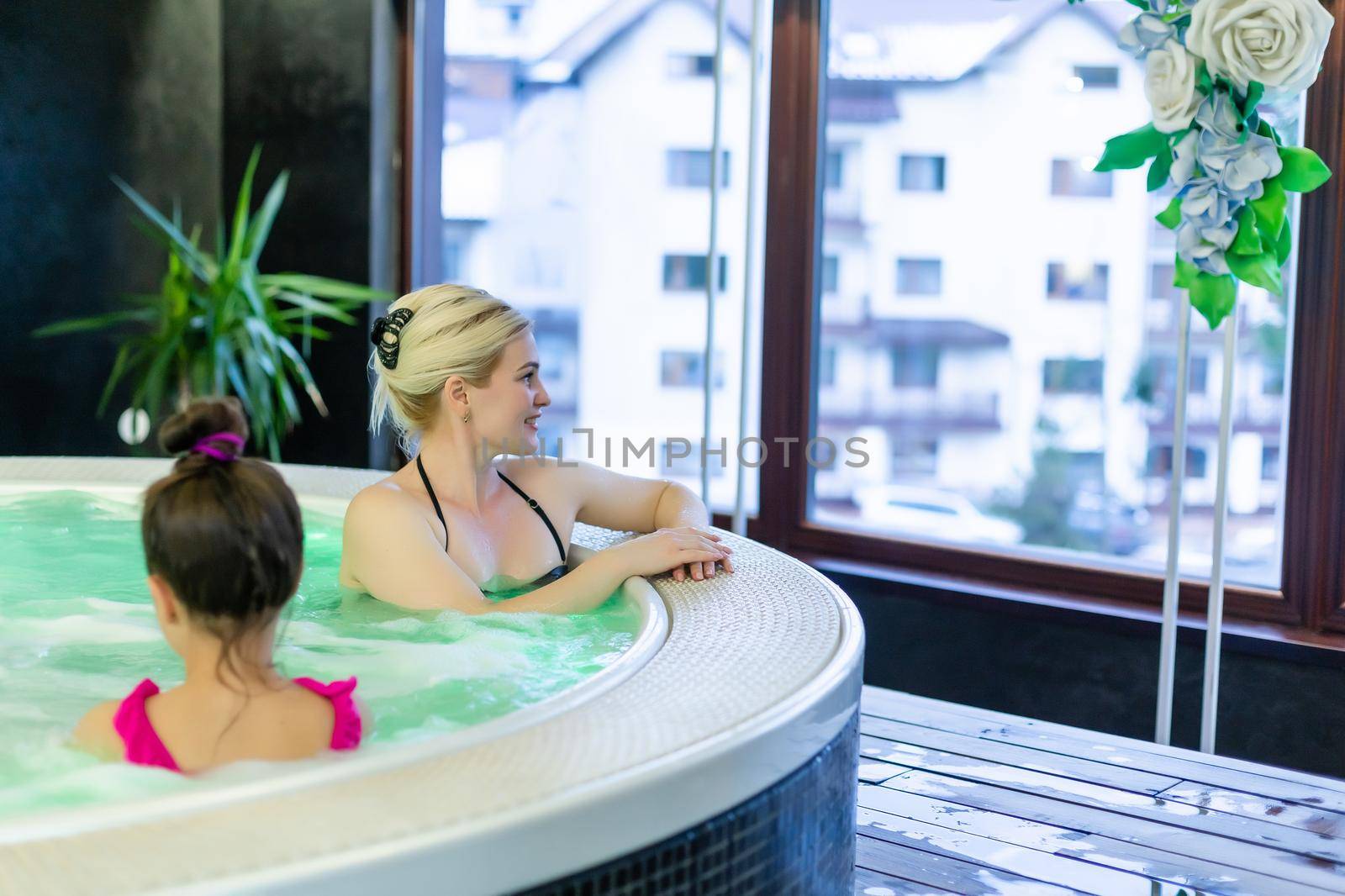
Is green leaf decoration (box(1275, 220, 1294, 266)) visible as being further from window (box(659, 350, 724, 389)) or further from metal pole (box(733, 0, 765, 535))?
window (box(659, 350, 724, 389))

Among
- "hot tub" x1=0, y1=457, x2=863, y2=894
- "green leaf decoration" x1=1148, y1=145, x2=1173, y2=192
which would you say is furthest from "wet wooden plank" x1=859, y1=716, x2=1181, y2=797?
"green leaf decoration" x1=1148, y1=145, x2=1173, y2=192

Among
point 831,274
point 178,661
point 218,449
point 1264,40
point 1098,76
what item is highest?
point 1098,76

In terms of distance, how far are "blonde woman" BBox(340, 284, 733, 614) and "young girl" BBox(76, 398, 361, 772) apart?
2.19 feet

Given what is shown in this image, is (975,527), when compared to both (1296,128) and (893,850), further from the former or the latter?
(893,850)

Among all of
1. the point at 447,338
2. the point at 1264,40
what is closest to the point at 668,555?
the point at 447,338

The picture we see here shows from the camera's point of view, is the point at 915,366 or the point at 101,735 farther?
the point at 915,366

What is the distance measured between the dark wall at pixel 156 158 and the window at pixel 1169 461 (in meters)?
2.42

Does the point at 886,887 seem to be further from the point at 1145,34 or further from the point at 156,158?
the point at 156,158

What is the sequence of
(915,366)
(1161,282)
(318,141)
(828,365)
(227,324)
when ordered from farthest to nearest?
(318,141) < (227,324) < (828,365) < (915,366) < (1161,282)

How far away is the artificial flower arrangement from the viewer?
225 cm

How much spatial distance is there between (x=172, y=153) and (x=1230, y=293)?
10.9 feet

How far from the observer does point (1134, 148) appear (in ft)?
8.34

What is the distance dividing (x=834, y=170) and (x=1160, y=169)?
120cm

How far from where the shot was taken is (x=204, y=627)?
135 cm
